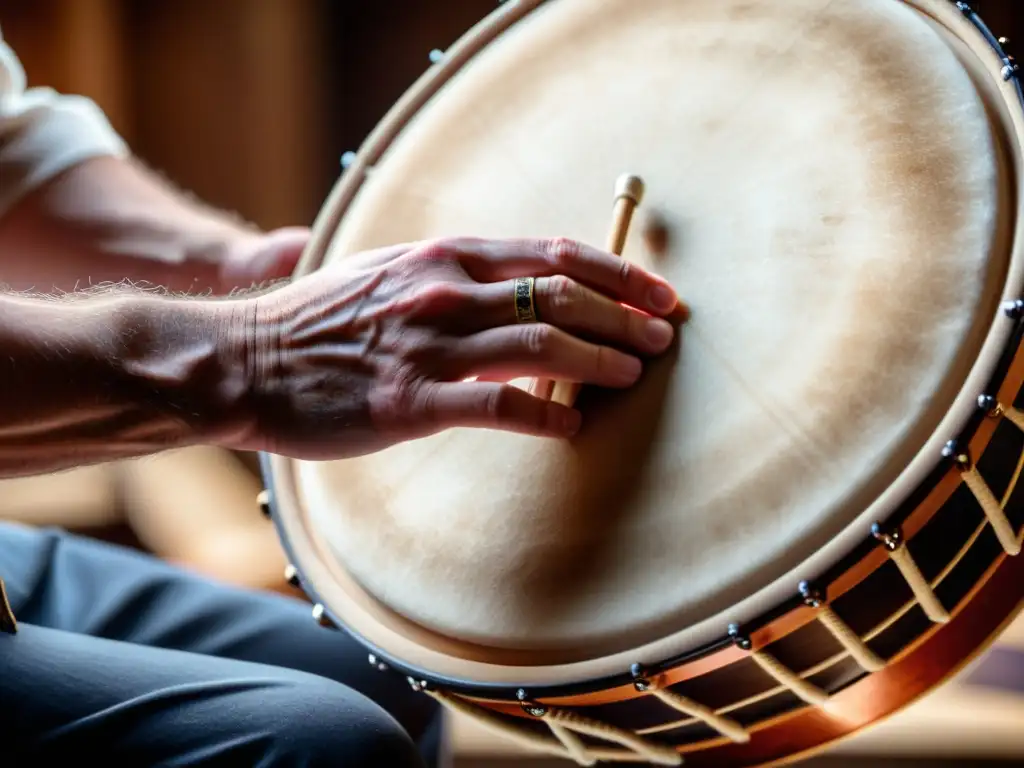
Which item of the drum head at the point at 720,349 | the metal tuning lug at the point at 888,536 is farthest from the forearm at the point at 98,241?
the metal tuning lug at the point at 888,536

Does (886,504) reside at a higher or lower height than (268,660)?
higher

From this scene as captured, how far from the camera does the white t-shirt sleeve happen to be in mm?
894

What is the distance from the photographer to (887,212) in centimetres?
56

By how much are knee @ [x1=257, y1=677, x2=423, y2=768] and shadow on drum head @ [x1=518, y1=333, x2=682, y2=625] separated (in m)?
0.09

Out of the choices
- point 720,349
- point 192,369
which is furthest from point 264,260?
point 720,349

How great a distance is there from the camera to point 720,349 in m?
0.58

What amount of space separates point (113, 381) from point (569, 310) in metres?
0.23

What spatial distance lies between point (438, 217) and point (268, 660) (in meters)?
0.31

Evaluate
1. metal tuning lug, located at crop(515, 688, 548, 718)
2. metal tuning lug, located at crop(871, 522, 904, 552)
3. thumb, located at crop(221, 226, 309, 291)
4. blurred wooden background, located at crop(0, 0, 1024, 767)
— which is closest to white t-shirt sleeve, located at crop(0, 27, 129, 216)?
thumb, located at crop(221, 226, 309, 291)

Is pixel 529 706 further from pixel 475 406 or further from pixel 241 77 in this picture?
pixel 241 77

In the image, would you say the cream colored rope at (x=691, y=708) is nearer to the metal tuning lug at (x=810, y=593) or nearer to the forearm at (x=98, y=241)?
the metal tuning lug at (x=810, y=593)

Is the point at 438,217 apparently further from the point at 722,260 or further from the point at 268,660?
the point at 268,660

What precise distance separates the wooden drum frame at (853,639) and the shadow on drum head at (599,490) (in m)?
0.05

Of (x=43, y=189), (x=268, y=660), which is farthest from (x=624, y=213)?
(x=43, y=189)
